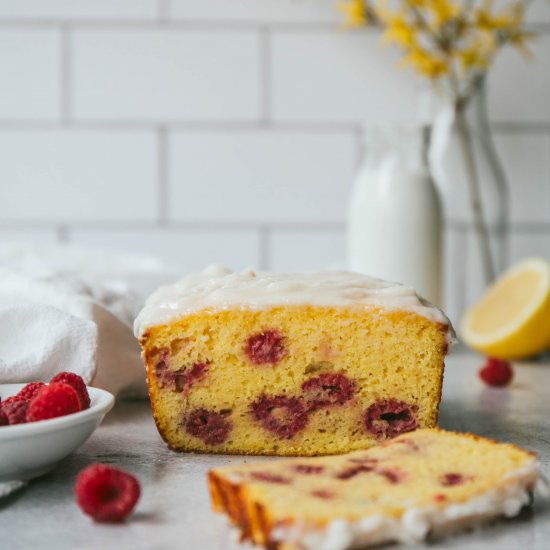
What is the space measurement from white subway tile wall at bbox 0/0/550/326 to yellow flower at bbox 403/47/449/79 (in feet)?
0.86

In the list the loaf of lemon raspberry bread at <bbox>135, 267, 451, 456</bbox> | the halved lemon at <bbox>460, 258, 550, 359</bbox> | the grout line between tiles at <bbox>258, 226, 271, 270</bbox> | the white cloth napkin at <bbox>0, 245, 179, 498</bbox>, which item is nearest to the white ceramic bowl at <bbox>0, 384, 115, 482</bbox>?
the white cloth napkin at <bbox>0, 245, 179, 498</bbox>

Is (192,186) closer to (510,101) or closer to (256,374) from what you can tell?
(510,101)

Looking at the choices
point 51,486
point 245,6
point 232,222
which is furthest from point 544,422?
point 245,6

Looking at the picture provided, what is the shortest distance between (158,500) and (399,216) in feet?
4.32

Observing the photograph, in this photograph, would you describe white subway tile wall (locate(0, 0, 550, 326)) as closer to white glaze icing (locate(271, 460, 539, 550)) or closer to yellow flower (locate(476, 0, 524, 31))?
yellow flower (locate(476, 0, 524, 31))

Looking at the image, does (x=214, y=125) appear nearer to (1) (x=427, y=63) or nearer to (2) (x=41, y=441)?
(1) (x=427, y=63)

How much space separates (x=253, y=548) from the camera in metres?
0.86

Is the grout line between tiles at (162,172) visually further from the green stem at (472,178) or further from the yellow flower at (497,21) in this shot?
the yellow flower at (497,21)

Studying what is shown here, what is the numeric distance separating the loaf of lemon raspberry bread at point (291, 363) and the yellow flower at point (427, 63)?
130cm

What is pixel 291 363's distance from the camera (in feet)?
3.97

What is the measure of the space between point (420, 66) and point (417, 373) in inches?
56.3

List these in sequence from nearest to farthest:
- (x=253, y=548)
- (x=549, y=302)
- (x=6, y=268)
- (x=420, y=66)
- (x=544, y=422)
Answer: (x=253, y=548) < (x=544, y=422) < (x=6, y=268) < (x=549, y=302) < (x=420, y=66)

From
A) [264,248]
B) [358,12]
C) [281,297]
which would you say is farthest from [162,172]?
[281,297]

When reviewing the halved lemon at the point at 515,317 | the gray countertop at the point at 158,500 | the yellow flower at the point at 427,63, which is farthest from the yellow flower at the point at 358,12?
the gray countertop at the point at 158,500
